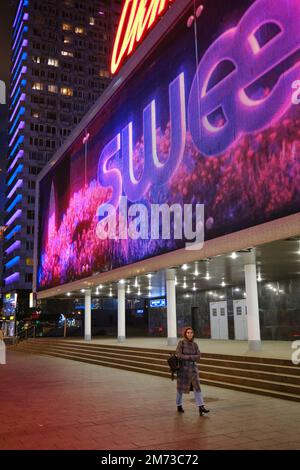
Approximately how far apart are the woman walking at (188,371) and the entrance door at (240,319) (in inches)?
763

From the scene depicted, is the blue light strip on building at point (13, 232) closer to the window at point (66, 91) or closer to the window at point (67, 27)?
the window at point (66, 91)

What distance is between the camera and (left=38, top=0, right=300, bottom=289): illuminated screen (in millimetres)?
16000

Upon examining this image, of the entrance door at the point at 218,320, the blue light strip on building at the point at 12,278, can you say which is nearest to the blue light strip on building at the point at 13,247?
the blue light strip on building at the point at 12,278

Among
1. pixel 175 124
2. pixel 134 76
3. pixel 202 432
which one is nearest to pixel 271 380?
pixel 202 432

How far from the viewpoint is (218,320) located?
32.2 meters

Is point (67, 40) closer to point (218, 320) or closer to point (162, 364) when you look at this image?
point (218, 320)

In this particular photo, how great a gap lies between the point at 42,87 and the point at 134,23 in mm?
78531

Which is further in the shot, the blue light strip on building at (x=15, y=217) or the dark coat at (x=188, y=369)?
the blue light strip on building at (x=15, y=217)

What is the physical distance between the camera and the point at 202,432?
8.21 metres

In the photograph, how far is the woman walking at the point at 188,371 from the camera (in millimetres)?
9828

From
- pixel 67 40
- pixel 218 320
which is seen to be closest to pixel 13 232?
pixel 67 40

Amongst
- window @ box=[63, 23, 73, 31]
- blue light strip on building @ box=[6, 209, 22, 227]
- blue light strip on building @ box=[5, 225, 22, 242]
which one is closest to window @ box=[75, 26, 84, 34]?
window @ box=[63, 23, 73, 31]

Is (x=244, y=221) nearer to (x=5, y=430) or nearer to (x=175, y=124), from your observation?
(x=175, y=124)

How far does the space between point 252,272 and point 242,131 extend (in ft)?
18.9
